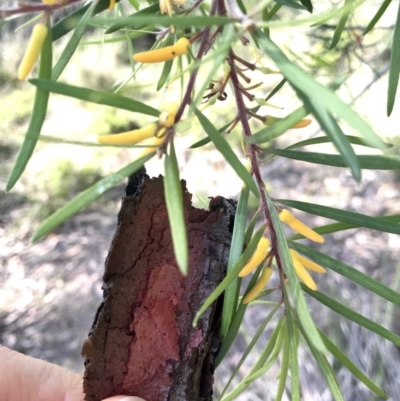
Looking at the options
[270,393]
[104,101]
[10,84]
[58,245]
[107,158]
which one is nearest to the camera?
[104,101]

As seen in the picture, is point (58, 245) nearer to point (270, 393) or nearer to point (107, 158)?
point (107, 158)

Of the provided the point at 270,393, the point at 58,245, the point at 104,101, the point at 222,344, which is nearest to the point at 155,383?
the point at 222,344

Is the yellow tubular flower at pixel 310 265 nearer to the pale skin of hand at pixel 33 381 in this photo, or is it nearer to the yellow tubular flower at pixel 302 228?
the yellow tubular flower at pixel 302 228

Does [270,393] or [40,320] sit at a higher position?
[40,320]

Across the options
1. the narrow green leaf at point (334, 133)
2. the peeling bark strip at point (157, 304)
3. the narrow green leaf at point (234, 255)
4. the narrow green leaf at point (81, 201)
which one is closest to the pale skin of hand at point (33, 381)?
the peeling bark strip at point (157, 304)

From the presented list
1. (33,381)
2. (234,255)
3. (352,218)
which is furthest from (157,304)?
(33,381)

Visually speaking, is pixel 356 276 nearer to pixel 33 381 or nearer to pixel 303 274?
pixel 303 274

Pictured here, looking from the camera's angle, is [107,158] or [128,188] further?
[107,158]
